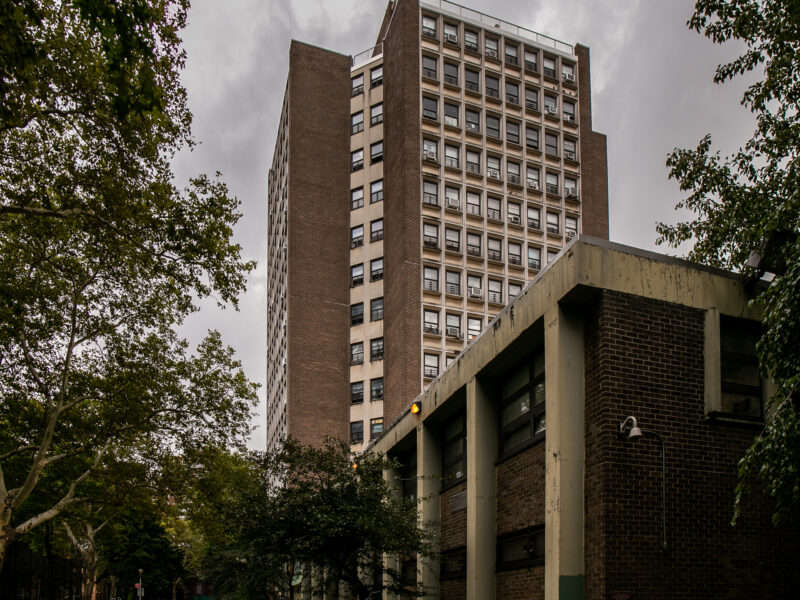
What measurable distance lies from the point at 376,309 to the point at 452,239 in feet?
24.4

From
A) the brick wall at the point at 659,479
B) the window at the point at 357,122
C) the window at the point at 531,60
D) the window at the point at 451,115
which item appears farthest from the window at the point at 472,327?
the brick wall at the point at 659,479

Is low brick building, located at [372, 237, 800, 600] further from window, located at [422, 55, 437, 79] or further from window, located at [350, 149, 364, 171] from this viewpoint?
window, located at [350, 149, 364, 171]

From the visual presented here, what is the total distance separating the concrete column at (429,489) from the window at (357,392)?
32.2 m

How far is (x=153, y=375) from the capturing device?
74.5 feet

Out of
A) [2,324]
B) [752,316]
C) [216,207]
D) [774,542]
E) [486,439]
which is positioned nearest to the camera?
[774,542]

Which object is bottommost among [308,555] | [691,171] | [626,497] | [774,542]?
[308,555]

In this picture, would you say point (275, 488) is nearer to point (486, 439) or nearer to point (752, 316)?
point (486, 439)

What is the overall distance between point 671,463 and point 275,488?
35.2ft

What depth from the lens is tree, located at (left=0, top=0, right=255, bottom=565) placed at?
10461mm

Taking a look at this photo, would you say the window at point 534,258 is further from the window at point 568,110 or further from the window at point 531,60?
the window at point 531,60

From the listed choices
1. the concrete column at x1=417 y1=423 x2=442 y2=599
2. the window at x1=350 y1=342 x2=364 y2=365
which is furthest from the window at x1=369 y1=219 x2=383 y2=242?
the concrete column at x1=417 y1=423 x2=442 y2=599

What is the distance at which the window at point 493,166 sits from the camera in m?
54.3

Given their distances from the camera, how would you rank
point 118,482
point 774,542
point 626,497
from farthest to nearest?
1. point 118,482
2. point 774,542
3. point 626,497

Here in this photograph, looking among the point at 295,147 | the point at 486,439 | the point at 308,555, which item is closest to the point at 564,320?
the point at 486,439
